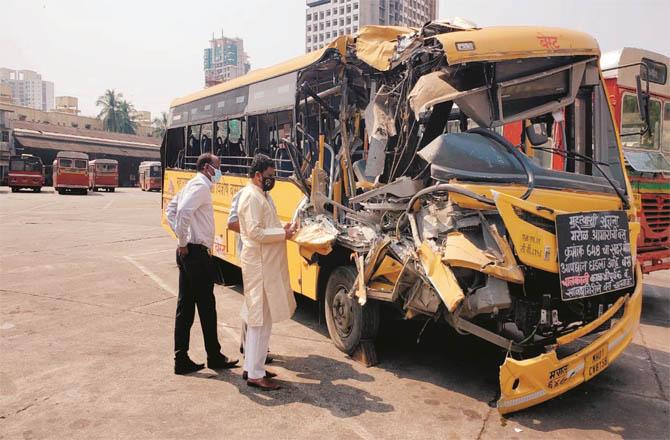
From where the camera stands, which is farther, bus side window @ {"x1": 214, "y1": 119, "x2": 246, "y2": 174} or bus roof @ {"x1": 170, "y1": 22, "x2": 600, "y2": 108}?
bus side window @ {"x1": 214, "y1": 119, "x2": 246, "y2": 174}

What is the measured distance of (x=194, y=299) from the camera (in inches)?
185

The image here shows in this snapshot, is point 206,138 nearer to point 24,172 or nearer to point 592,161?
point 592,161

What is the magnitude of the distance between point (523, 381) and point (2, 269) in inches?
349

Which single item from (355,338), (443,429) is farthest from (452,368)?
(443,429)

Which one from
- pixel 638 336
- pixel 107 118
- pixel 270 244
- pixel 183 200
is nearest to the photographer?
pixel 270 244

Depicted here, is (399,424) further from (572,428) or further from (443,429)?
A: (572,428)

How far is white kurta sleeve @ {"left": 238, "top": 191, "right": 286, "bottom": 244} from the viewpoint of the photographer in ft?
13.7

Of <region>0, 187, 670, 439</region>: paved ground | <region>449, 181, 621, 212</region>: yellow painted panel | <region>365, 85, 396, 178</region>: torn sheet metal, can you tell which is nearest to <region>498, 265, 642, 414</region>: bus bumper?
<region>0, 187, 670, 439</region>: paved ground

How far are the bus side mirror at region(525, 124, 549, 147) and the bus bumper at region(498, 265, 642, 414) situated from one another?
4.97 feet

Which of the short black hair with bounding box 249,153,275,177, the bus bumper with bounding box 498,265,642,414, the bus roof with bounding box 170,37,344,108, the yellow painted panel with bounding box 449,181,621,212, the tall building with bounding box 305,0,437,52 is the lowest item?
the bus bumper with bounding box 498,265,642,414

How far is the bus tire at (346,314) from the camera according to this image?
489 cm

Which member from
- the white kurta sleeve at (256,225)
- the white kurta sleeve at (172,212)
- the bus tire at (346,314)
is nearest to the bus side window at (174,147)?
the white kurta sleeve at (172,212)

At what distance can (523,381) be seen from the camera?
11.9ft

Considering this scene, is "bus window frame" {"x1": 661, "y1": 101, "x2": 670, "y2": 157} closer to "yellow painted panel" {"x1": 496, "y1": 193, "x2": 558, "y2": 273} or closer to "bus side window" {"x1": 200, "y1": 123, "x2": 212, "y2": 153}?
"yellow painted panel" {"x1": 496, "y1": 193, "x2": 558, "y2": 273}
